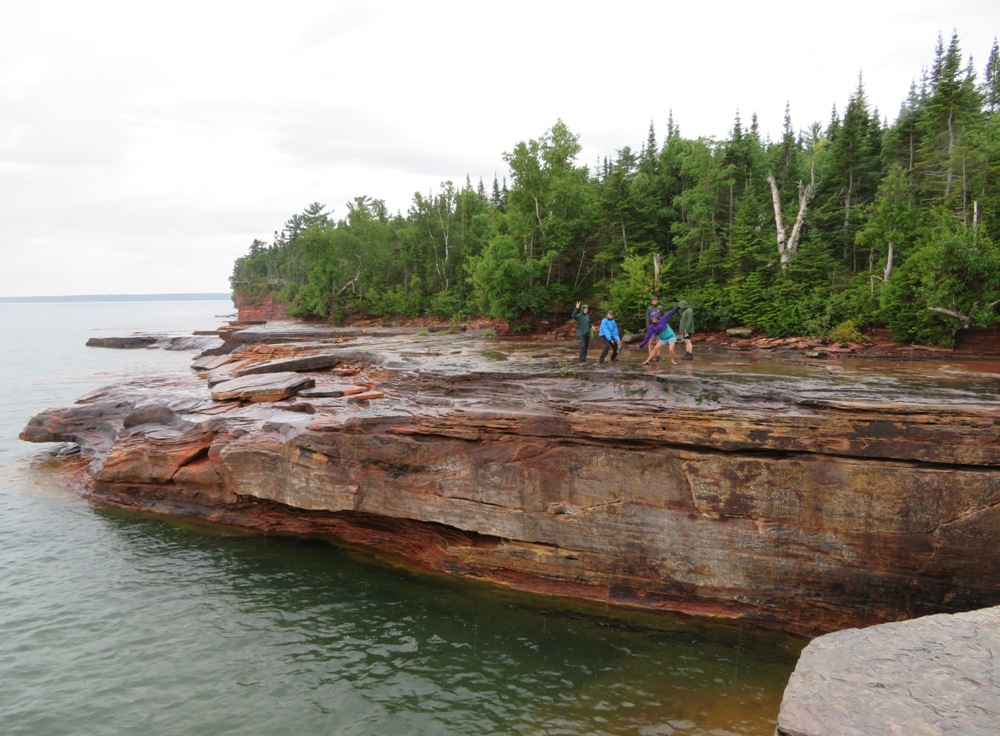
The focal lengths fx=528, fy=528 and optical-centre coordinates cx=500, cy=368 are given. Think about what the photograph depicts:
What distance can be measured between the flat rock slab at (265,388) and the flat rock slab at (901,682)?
15.1 meters

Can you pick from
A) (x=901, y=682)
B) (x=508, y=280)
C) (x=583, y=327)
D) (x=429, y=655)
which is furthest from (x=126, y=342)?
(x=901, y=682)

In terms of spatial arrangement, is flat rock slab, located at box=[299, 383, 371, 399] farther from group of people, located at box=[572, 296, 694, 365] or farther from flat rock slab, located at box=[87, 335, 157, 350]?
flat rock slab, located at box=[87, 335, 157, 350]

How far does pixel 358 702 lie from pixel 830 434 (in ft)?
31.7

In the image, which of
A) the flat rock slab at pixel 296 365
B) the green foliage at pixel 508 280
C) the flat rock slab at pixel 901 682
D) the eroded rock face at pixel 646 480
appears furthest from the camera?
the green foliage at pixel 508 280

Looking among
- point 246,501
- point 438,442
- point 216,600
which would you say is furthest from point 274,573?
point 438,442

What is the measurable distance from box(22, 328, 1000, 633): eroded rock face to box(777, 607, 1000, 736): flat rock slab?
3.96 metres

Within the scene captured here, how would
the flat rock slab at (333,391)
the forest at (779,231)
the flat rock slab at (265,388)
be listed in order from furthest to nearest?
the forest at (779,231)
the flat rock slab at (265,388)
the flat rock slab at (333,391)

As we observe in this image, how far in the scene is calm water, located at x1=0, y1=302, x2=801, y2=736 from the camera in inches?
325

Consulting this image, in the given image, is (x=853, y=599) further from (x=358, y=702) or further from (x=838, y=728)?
(x=358, y=702)

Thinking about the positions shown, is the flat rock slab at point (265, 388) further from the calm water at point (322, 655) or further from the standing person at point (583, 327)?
the standing person at point (583, 327)

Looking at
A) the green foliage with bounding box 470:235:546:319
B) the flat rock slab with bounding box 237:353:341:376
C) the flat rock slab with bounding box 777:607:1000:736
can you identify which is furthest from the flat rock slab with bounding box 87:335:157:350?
the flat rock slab with bounding box 777:607:1000:736

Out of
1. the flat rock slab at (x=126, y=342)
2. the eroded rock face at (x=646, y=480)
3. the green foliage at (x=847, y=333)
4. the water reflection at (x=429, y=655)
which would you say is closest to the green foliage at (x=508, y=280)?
the green foliage at (x=847, y=333)

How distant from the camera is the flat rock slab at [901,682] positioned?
457 cm

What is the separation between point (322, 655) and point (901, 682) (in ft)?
29.1
